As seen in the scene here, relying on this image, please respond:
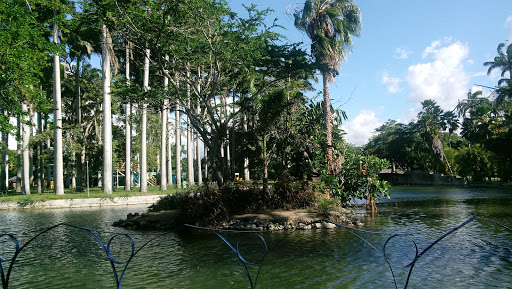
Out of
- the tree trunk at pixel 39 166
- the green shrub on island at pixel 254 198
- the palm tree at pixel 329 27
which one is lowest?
the green shrub on island at pixel 254 198

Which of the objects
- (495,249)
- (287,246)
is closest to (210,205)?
(287,246)

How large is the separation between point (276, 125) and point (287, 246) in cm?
1037

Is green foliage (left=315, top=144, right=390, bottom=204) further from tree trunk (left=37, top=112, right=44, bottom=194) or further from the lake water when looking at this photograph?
tree trunk (left=37, top=112, right=44, bottom=194)

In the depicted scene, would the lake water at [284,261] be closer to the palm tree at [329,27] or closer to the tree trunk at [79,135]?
the palm tree at [329,27]

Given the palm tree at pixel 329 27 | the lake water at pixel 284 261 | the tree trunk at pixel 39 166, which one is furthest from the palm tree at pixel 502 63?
the tree trunk at pixel 39 166

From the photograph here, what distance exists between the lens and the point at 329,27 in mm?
24203

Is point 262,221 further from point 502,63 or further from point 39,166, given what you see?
point 502,63

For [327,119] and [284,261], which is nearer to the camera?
[284,261]

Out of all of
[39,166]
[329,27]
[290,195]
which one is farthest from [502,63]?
[39,166]

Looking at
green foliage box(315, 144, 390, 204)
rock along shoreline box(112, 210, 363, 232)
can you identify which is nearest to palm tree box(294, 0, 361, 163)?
green foliage box(315, 144, 390, 204)

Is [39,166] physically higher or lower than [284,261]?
higher

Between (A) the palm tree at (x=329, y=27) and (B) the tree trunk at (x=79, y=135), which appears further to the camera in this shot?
(B) the tree trunk at (x=79, y=135)

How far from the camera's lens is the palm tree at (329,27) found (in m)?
23.7

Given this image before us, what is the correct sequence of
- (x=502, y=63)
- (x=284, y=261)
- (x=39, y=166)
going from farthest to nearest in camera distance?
(x=502, y=63) < (x=39, y=166) < (x=284, y=261)
